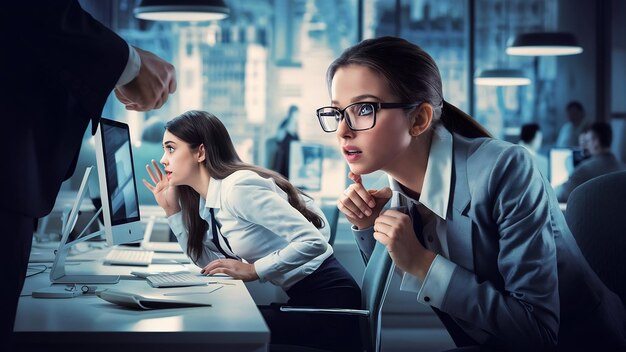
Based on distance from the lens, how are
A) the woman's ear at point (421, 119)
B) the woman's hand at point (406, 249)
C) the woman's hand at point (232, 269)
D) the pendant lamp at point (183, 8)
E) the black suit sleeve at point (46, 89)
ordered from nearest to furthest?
the black suit sleeve at point (46, 89) < the woman's hand at point (406, 249) < the woman's ear at point (421, 119) < the woman's hand at point (232, 269) < the pendant lamp at point (183, 8)

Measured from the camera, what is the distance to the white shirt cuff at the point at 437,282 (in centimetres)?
156

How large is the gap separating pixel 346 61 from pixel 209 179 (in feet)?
4.19

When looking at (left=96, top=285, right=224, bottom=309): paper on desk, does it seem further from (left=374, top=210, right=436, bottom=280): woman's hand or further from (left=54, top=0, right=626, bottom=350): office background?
(left=54, top=0, right=626, bottom=350): office background

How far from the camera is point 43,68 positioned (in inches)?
45.9

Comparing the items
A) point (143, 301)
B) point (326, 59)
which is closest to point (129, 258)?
point (143, 301)

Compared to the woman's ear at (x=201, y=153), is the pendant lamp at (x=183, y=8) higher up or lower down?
higher up

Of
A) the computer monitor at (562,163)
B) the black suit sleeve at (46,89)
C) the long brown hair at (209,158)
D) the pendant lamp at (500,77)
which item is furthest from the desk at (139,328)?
the pendant lamp at (500,77)

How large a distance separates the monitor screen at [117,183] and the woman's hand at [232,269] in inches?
11.2

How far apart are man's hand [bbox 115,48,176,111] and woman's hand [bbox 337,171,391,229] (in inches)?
24.8

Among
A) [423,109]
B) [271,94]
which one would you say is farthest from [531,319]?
[271,94]

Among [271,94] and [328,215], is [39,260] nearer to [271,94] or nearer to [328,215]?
[328,215]

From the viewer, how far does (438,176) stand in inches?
66.4

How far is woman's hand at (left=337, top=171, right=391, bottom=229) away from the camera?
6.27 feet

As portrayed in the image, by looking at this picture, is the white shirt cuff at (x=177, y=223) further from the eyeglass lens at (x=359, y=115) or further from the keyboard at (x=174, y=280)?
the eyeglass lens at (x=359, y=115)
